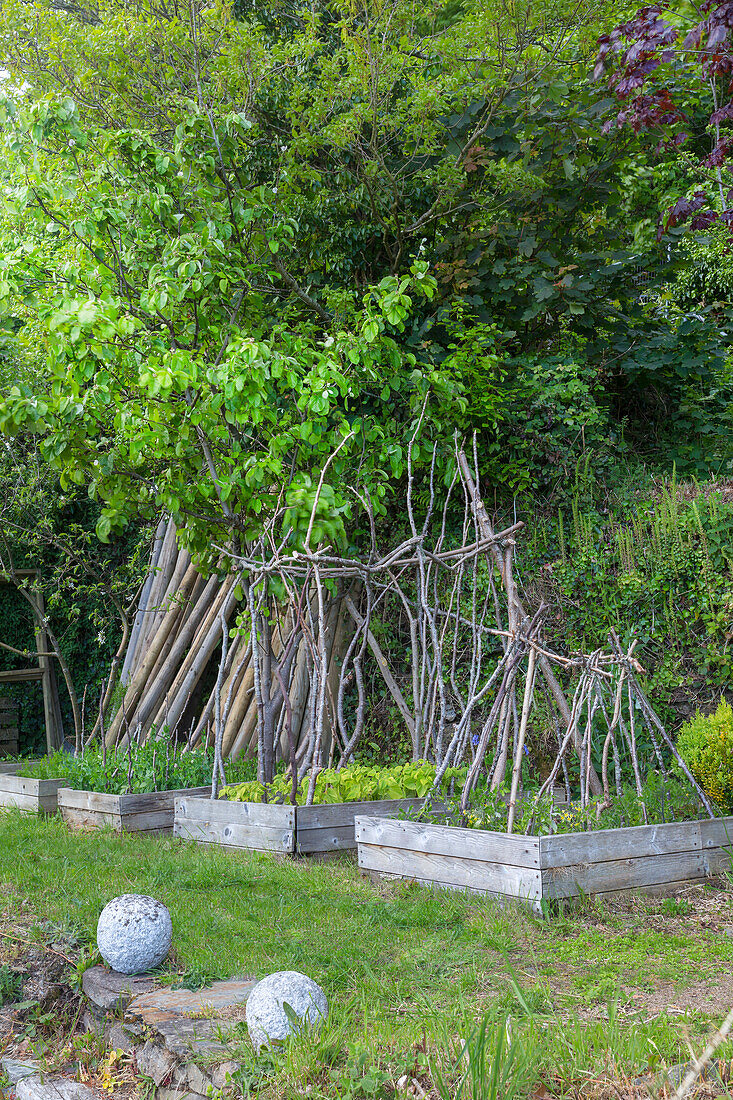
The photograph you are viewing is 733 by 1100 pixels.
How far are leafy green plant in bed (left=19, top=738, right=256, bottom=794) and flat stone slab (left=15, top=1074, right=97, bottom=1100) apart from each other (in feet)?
10.1

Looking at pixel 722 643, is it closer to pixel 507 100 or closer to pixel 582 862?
pixel 582 862

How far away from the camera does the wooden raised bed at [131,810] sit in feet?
17.3

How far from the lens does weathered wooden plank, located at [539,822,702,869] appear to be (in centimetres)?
343

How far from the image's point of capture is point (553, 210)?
262 inches

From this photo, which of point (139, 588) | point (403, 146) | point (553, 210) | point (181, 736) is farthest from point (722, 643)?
point (139, 588)

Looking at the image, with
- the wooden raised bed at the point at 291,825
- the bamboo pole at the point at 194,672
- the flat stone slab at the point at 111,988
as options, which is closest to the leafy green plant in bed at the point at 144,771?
the wooden raised bed at the point at 291,825

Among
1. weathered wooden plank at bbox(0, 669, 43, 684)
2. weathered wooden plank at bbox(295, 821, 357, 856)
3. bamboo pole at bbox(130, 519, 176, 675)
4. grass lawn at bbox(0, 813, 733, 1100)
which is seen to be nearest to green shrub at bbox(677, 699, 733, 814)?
grass lawn at bbox(0, 813, 733, 1100)

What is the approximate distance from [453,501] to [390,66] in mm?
3041

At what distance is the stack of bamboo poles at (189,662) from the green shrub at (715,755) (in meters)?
3.04

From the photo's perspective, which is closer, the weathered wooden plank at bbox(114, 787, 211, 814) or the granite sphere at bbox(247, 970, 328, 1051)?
the granite sphere at bbox(247, 970, 328, 1051)

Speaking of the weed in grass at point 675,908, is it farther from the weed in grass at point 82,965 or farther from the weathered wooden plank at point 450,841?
the weed in grass at point 82,965

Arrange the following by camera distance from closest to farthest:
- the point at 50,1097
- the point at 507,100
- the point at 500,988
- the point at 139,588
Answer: the point at 50,1097
the point at 500,988
the point at 507,100
the point at 139,588

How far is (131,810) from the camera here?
531 cm

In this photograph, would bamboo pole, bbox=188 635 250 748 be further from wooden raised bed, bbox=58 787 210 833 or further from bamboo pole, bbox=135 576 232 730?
wooden raised bed, bbox=58 787 210 833
